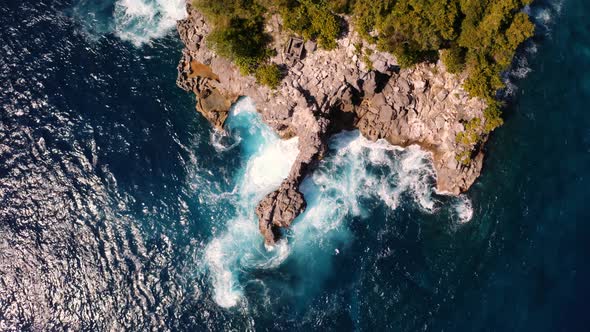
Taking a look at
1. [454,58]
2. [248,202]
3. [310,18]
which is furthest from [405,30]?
[248,202]

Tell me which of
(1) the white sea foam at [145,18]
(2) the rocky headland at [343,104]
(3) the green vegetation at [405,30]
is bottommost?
(2) the rocky headland at [343,104]

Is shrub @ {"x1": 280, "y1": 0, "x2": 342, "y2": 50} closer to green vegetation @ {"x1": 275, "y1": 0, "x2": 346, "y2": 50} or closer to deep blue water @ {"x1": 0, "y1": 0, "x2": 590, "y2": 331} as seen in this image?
green vegetation @ {"x1": 275, "y1": 0, "x2": 346, "y2": 50}

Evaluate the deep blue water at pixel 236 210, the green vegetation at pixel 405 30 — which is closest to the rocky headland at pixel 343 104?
the green vegetation at pixel 405 30

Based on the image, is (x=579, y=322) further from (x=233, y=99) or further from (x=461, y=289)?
(x=233, y=99)

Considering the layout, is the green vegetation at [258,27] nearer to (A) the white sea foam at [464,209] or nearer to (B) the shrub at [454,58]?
(B) the shrub at [454,58]

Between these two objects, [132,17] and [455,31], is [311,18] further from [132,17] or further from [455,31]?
[132,17]

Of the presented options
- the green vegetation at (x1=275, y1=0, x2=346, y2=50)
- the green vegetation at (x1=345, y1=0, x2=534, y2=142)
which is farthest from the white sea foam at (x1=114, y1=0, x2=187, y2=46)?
the green vegetation at (x1=345, y1=0, x2=534, y2=142)
